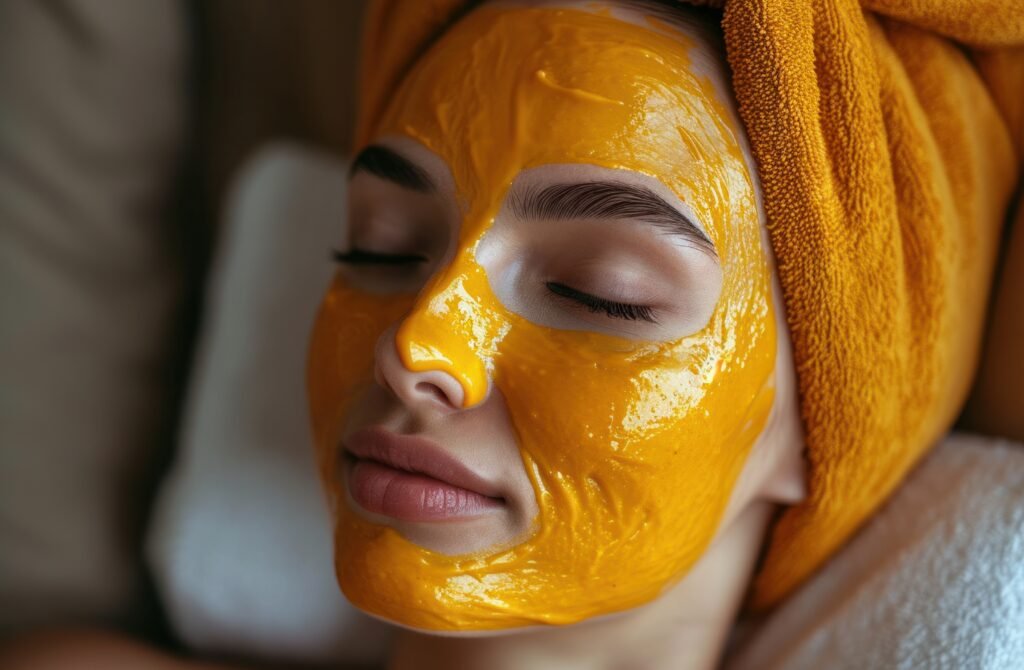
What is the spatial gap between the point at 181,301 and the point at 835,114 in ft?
2.92

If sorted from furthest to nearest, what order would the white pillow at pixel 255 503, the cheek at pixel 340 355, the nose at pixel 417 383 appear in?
the white pillow at pixel 255 503, the cheek at pixel 340 355, the nose at pixel 417 383

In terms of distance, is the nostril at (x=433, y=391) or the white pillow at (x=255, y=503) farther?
the white pillow at (x=255, y=503)

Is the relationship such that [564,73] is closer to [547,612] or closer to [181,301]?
[547,612]

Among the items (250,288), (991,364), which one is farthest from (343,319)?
(991,364)

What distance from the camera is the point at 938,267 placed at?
0.74 m

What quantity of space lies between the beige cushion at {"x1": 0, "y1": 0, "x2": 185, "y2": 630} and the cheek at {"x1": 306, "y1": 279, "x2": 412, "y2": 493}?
46 cm

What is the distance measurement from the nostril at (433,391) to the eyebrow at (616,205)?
16 cm

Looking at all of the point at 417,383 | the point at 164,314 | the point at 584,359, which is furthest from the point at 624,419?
the point at 164,314

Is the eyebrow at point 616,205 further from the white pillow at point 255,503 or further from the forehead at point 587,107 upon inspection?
the white pillow at point 255,503

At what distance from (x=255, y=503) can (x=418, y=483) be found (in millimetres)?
448

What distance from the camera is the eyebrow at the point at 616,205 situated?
2.13ft

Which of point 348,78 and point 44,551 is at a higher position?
point 348,78

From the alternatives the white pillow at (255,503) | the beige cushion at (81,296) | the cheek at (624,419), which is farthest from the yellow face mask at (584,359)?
the beige cushion at (81,296)

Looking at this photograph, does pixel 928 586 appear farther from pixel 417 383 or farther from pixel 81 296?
pixel 81 296
